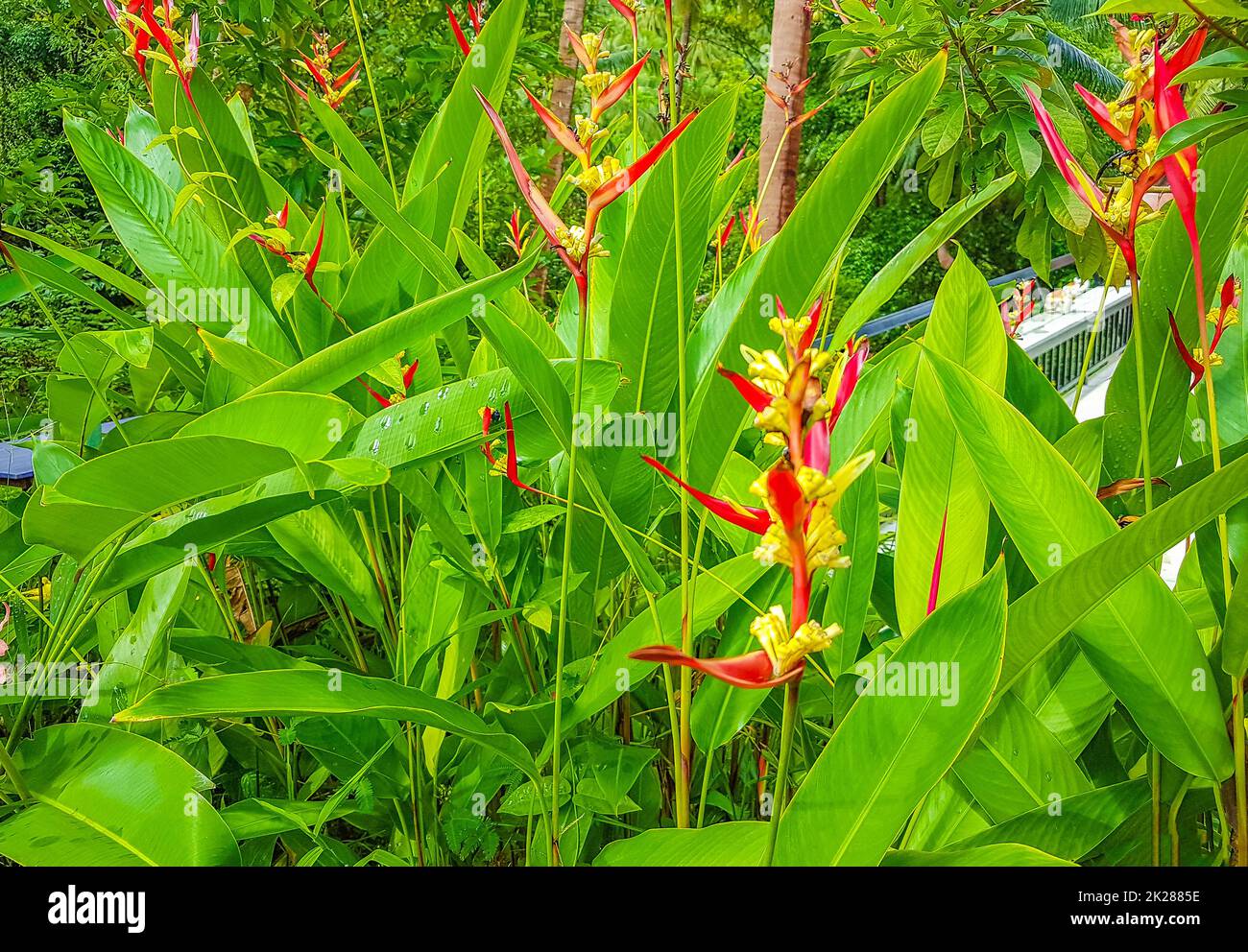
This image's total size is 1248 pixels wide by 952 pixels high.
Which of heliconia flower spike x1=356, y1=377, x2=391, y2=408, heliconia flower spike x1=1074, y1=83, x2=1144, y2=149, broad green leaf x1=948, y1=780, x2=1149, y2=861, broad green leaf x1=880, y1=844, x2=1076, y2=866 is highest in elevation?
heliconia flower spike x1=356, y1=377, x2=391, y2=408

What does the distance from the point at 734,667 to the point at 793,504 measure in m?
0.05

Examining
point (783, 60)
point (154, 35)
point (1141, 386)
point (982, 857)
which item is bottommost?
point (982, 857)

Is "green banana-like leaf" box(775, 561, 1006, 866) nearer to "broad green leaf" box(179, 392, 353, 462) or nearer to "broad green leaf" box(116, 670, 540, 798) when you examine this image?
"broad green leaf" box(116, 670, 540, 798)

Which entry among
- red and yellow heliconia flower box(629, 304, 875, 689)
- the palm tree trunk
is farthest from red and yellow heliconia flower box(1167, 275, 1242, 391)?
the palm tree trunk

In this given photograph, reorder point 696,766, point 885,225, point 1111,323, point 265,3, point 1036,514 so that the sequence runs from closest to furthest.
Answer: point 1036,514 → point 696,766 → point 265,3 → point 1111,323 → point 885,225

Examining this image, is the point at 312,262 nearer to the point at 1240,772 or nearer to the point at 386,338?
the point at 386,338

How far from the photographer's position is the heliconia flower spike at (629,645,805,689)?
0.26m

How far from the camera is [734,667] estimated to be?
280 millimetres

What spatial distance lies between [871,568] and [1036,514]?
0.11m

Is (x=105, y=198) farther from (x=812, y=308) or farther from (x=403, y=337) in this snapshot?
(x=812, y=308)

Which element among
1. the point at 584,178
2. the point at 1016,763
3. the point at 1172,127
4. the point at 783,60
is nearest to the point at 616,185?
the point at 584,178

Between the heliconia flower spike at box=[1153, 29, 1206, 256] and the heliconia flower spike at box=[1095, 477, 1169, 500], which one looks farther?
the heliconia flower spike at box=[1095, 477, 1169, 500]

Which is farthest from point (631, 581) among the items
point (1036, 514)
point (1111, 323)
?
point (1111, 323)

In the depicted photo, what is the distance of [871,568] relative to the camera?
1.80 ft
